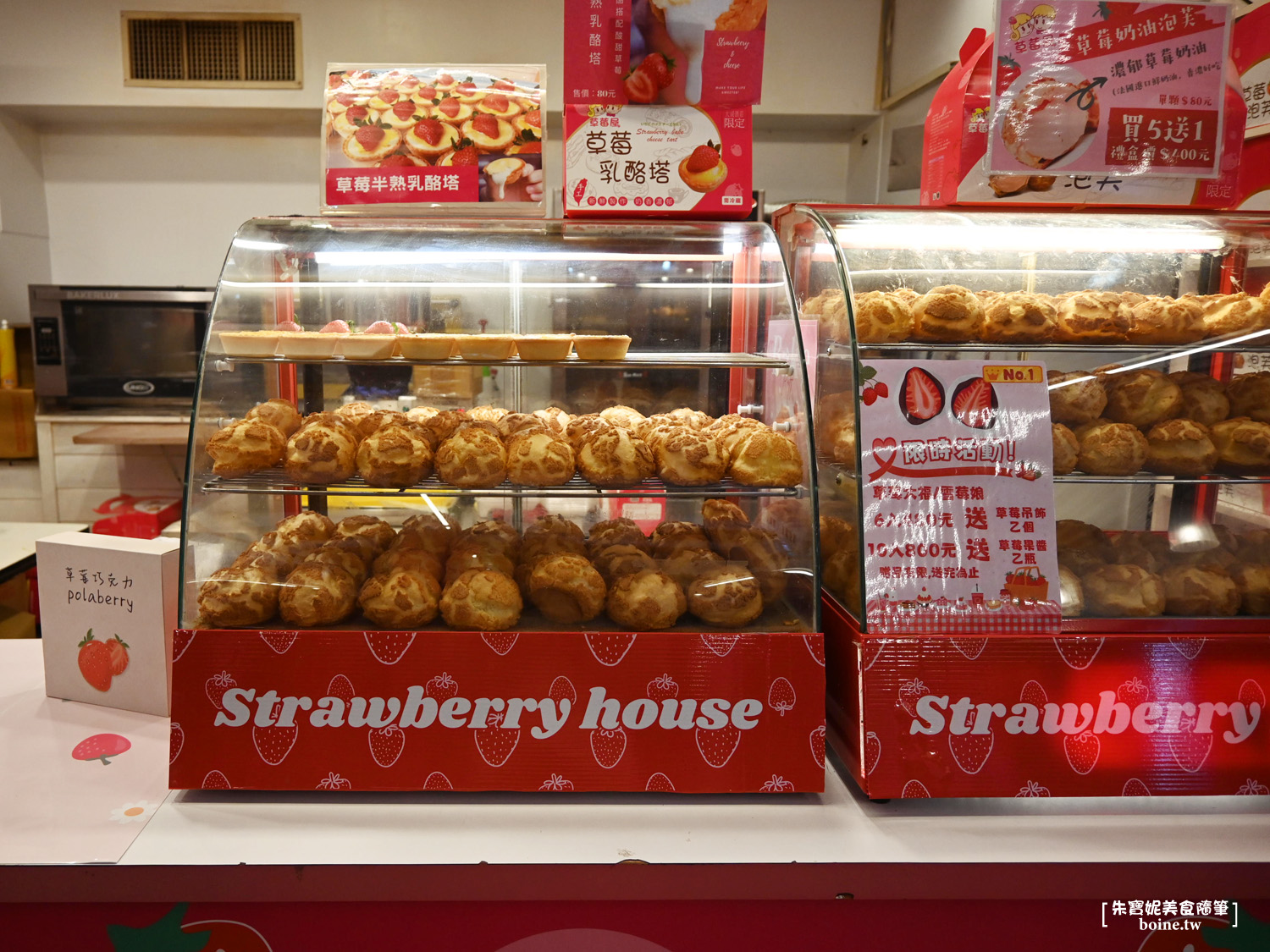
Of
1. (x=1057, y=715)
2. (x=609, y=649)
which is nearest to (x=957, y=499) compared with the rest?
(x=1057, y=715)

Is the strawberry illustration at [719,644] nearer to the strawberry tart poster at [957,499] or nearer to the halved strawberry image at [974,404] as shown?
the strawberry tart poster at [957,499]

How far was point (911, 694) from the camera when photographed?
1933 millimetres

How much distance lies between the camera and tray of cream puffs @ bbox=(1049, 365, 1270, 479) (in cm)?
216

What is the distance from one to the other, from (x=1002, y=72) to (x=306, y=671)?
7.76 feet

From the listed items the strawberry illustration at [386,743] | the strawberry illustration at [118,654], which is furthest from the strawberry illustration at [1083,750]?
the strawberry illustration at [118,654]

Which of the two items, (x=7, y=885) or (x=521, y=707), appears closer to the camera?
(x=7, y=885)

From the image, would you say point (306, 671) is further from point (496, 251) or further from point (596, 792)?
point (496, 251)

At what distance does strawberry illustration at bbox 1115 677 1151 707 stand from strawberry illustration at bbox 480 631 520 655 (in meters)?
1.47

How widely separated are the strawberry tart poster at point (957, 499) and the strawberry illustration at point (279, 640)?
1.37m

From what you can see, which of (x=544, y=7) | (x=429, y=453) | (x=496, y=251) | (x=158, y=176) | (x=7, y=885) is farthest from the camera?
(x=158, y=176)

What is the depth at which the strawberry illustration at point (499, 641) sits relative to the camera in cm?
192

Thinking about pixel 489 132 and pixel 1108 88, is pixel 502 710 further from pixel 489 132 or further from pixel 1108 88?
pixel 1108 88

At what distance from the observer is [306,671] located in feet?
6.26

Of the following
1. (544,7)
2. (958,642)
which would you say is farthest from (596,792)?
(544,7)
